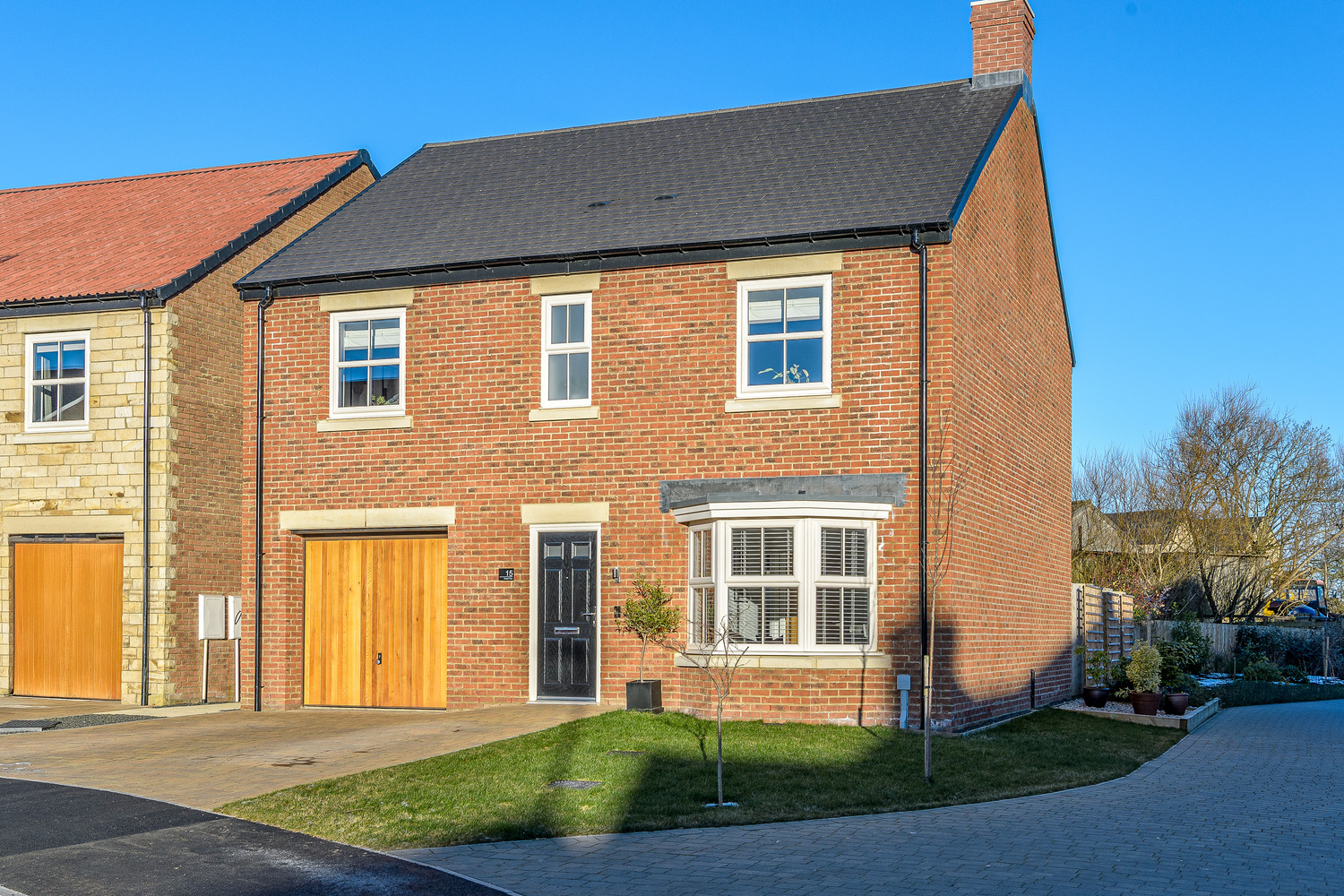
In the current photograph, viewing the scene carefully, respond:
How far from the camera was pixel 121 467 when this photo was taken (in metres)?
18.2

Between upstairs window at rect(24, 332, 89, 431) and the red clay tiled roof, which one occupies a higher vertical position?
the red clay tiled roof

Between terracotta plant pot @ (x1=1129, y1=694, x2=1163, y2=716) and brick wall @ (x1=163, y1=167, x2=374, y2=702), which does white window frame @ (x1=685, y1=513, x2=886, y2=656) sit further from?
brick wall @ (x1=163, y1=167, x2=374, y2=702)

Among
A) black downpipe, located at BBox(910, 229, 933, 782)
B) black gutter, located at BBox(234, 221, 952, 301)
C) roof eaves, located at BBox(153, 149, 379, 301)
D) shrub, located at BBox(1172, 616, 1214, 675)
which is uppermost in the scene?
roof eaves, located at BBox(153, 149, 379, 301)

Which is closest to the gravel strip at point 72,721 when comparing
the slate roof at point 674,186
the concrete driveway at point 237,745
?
the concrete driveway at point 237,745

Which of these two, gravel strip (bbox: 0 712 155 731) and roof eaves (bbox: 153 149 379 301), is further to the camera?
roof eaves (bbox: 153 149 379 301)

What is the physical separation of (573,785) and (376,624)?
25.1ft

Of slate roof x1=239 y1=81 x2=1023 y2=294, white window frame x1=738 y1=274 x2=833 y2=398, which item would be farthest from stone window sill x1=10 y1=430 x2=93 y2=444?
white window frame x1=738 y1=274 x2=833 y2=398

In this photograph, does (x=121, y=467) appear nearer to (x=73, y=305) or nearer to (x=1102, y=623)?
(x=73, y=305)

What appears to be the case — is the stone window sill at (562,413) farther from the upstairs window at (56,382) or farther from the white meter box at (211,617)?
the upstairs window at (56,382)

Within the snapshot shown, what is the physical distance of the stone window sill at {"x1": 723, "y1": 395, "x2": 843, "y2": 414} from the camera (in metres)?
15.6

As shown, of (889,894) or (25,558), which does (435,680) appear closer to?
(25,558)

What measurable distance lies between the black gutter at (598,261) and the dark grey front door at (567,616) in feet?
11.7

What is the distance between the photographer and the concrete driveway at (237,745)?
11.2 metres

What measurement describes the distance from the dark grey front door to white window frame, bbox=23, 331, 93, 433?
715cm
